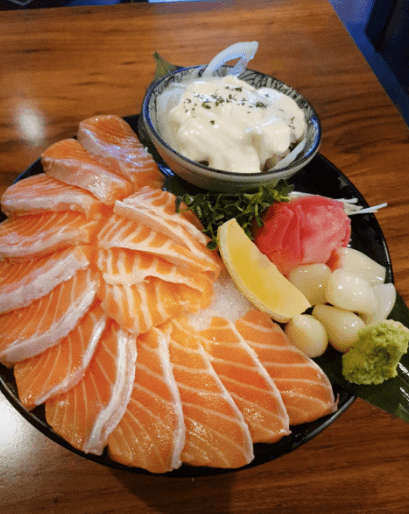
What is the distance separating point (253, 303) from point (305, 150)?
2.41ft

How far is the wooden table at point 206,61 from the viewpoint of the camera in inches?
49.8

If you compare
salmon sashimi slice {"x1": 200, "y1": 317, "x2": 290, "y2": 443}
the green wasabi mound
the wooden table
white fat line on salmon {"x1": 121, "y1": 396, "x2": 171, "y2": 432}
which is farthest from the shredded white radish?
white fat line on salmon {"x1": 121, "y1": 396, "x2": 171, "y2": 432}

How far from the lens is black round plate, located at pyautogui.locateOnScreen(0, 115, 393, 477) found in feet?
3.47

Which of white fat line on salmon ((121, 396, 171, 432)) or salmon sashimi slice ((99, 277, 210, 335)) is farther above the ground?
salmon sashimi slice ((99, 277, 210, 335))

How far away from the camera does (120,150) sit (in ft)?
5.43

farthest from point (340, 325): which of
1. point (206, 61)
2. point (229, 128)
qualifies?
point (206, 61)

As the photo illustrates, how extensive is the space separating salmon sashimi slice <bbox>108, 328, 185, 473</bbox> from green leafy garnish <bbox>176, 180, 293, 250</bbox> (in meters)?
0.53

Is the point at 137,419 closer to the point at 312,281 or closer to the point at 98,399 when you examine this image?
the point at 98,399

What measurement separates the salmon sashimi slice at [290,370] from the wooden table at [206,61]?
338 mm

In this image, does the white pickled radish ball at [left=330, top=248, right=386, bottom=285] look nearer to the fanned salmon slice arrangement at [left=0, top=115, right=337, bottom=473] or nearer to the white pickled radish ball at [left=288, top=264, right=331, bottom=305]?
the white pickled radish ball at [left=288, top=264, right=331, bottom=305]

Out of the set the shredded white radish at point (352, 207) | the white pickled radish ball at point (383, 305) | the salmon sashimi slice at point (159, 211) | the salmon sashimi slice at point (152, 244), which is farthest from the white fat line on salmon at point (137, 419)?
the shredded white radish at point (352, 207)

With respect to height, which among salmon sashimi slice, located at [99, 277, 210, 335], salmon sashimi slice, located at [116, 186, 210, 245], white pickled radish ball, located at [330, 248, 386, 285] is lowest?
salmon sashimi slice, located at [99, 277, 210, 335]

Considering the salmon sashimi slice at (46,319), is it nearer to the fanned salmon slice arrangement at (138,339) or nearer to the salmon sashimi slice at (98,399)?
the fanned salmon slice arrangement at (138,339)

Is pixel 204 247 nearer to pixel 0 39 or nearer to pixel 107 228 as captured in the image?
pixel 107 228
